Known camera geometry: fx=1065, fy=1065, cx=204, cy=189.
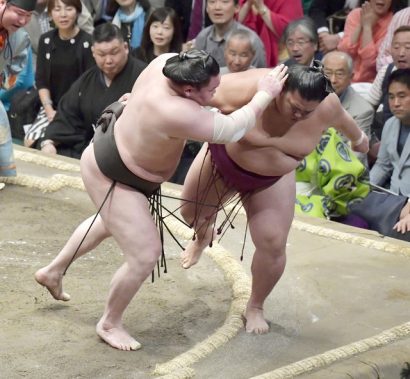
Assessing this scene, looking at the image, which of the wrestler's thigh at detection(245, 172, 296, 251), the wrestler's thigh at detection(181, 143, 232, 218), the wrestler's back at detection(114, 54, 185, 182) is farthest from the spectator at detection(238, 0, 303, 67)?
the wrestler's back at detection(114, 54, 185, 182)

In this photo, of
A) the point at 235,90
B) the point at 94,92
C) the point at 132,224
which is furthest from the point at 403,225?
the point at 94,92

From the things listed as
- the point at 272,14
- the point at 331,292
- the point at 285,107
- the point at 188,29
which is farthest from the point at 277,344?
the point at 188,29

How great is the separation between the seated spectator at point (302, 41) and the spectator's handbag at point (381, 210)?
0.91 meters

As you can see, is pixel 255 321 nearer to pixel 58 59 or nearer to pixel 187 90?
pixel 187 90

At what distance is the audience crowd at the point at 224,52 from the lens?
16.0ft

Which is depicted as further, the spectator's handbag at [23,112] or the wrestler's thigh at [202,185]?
the spectator's handbag at [23,112]

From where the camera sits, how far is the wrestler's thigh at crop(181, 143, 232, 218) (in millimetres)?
3336

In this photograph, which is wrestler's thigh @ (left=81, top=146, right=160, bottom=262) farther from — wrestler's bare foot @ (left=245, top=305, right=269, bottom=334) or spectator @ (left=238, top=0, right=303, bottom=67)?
spectator @ (left=238, top=0, right=303, bottom=67)

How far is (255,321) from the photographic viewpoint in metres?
3.45

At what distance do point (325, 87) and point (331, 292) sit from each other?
102cm

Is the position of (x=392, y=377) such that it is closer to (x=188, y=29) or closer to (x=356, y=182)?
(x=356, y=182)

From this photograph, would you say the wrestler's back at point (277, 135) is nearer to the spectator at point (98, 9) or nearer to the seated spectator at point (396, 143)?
the seated spectator at point (396, 143)

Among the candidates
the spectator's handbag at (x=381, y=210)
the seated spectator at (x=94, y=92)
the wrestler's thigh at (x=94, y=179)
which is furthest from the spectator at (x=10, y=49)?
the spectator's handbag at (x=381, y=210)

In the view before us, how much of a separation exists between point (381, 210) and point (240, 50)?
1090 mm
